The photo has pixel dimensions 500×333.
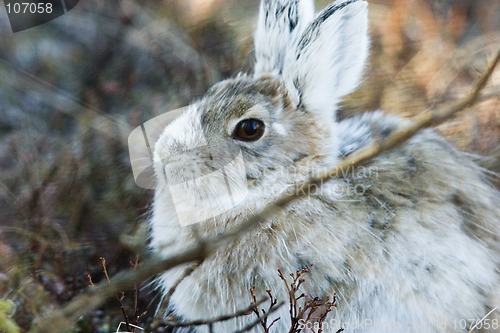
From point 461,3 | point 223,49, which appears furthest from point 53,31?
point 461,3

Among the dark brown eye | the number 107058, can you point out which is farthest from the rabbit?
the number 107058

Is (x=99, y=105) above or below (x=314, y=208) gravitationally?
above

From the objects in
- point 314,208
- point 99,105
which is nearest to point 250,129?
point 314,208

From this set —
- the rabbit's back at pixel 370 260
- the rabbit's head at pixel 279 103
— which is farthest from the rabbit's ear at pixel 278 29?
the rabbit's back at pixel 370 260

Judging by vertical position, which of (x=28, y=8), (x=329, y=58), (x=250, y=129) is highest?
(x=28, y=8)

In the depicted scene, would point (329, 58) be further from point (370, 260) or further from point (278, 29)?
point (370, 260)

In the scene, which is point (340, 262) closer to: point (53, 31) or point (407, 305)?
point (407, 305)

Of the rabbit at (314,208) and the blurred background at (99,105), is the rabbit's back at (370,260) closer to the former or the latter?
the rabbit at (314,208)
